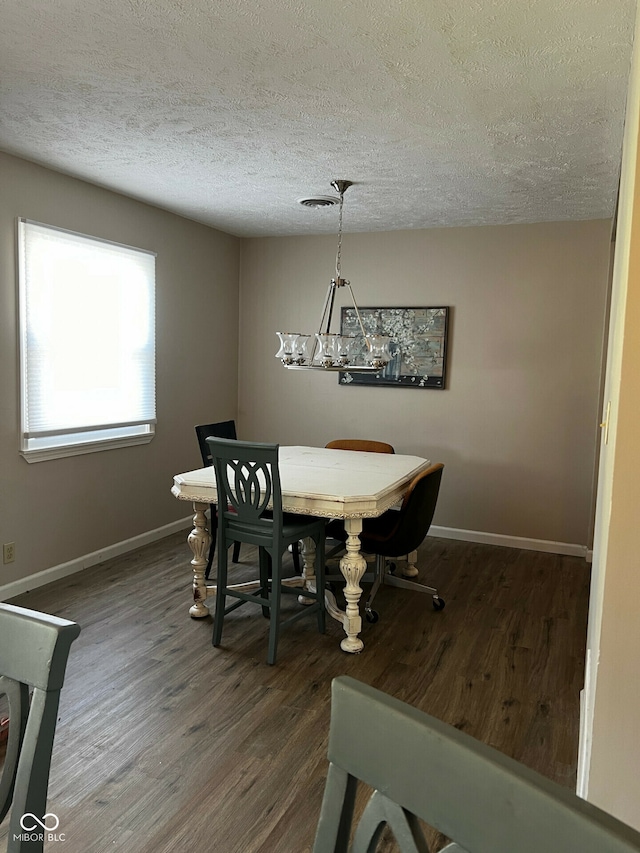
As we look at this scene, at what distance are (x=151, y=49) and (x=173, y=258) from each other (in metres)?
2.73

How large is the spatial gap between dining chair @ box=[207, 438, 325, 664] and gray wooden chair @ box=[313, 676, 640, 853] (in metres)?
2.09

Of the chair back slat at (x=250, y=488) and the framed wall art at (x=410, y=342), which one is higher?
the framed wall art at (x=410, y=342)

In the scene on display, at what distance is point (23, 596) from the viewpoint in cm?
366

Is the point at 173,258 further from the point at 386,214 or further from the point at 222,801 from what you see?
the point at 222,801

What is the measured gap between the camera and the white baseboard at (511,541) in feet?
15.7

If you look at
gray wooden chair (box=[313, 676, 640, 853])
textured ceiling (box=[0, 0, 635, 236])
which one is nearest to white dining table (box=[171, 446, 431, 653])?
textured ceiling (box=[0, 0, 635, 236])

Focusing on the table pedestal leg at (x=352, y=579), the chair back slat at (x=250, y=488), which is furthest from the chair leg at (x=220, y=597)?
the table pedestal leg at (x=352, y=579)

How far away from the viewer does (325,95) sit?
252 cm

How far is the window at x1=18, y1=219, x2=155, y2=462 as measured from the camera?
3699 millimetres

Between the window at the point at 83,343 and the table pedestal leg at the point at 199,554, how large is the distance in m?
1.14

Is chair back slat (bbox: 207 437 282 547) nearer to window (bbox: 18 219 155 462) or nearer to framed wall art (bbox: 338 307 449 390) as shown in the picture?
window (bbox: 18 219 155 462)

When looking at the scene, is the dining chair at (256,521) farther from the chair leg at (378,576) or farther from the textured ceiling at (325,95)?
the textured ceiling at (325,95)

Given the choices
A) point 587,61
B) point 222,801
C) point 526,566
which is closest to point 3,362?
point 222,801

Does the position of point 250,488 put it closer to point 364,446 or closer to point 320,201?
point 364,446
